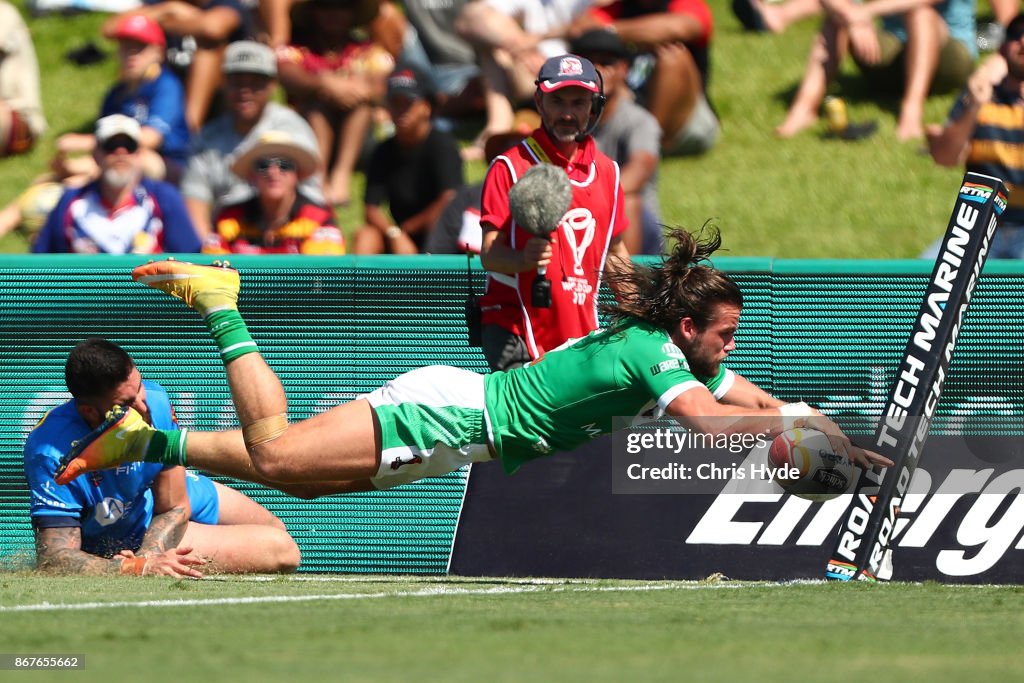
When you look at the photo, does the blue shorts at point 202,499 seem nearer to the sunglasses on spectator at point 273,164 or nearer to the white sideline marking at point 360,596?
the white sideline marking at point 360,596

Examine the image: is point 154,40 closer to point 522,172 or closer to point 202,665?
point 522,172

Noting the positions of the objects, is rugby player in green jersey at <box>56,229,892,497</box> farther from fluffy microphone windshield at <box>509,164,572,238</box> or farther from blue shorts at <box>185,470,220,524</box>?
blue shorts at <box>185,470,220,524</box>

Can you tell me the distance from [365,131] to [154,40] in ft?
5.42

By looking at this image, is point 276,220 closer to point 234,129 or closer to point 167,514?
point 234,129

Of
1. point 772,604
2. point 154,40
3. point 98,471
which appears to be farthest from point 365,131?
point 772,604

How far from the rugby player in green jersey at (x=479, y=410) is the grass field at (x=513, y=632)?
20.6 inches

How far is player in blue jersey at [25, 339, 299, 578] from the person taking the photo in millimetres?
7012

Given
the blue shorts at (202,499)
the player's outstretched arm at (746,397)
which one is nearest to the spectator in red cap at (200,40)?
the blue shorts at (202,499)

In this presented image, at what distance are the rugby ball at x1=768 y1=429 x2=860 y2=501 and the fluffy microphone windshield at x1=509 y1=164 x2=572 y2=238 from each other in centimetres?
131

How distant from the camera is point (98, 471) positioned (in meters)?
6.95

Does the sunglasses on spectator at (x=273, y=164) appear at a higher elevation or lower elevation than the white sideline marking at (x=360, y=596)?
higher

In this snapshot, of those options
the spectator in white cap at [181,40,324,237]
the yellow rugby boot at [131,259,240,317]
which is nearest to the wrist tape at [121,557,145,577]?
the yellow rugby boot at [131,259,240,317]

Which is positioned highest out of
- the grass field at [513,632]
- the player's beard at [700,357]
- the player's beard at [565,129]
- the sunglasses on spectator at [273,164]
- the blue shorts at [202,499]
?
the player's beard at [565,129]

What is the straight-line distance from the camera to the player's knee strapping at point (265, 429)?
251 inches
